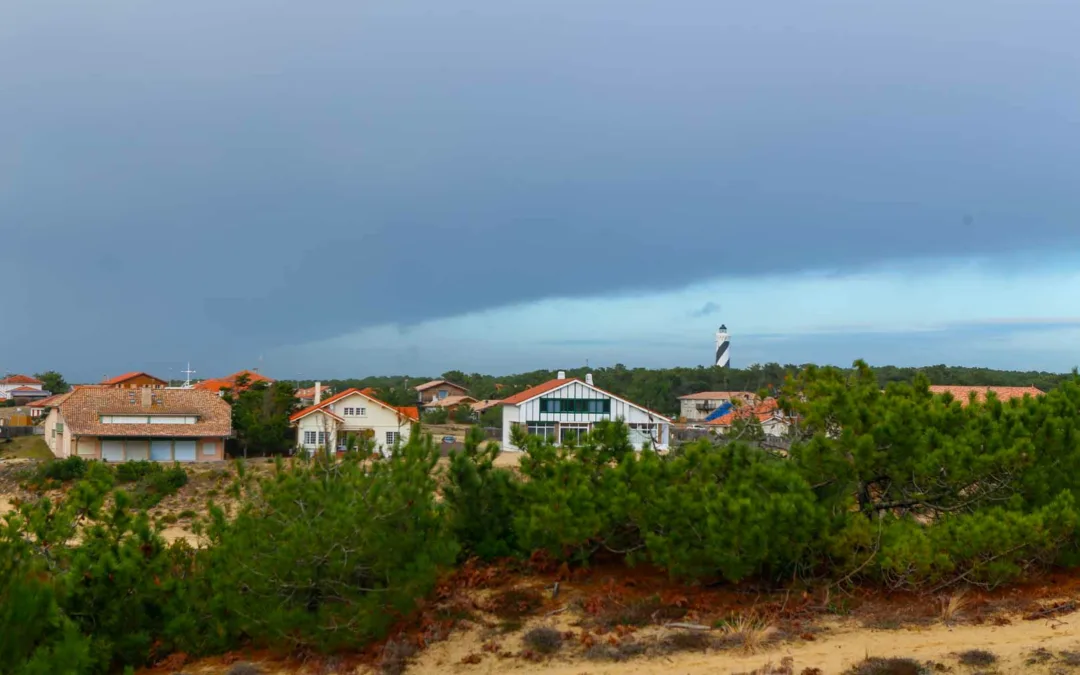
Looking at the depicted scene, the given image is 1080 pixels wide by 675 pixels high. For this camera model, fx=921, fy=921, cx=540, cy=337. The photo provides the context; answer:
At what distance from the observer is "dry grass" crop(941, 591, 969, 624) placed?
33.9 feet

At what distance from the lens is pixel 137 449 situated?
4506 centimetres

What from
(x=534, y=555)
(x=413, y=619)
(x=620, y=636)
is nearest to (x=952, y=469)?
(x=620, y=636)

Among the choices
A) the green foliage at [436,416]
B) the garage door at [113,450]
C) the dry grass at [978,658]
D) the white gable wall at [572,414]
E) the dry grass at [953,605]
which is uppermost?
the white gable wall at [572,414]

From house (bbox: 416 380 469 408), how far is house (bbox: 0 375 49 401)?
42.4 meters

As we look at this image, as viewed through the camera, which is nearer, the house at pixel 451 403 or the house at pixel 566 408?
the house at pixel 566 408

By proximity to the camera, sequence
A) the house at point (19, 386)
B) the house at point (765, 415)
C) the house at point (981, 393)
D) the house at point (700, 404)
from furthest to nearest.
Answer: the house at point (19, 386) → the house at point (700, 404) → the house at point (765, 415) → the house at point (981, 393)

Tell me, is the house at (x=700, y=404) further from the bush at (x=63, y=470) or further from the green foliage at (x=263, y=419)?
the bush at (x=63, y=470)

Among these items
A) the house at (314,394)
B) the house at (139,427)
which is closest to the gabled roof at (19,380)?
the house at (314,394)

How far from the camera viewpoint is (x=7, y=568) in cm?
858

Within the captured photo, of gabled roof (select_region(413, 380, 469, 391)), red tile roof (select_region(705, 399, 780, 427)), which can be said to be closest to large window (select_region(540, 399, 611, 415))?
red tile roof (select_region(705, 399, 780, 427))

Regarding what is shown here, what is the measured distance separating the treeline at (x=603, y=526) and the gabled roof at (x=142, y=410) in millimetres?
35284

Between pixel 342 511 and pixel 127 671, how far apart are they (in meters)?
2.53

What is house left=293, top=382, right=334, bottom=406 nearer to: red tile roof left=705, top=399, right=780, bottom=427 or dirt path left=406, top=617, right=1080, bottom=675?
red tile roof left=705, top=399, right=780, bottom=427

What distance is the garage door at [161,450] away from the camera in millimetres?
44844
